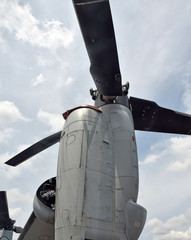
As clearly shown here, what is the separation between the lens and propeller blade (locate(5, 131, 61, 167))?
16.1 metres

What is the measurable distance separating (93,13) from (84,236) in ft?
27.1

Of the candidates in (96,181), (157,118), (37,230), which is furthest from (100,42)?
(37,230)

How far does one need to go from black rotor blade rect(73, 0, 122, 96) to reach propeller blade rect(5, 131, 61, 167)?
19.8ft

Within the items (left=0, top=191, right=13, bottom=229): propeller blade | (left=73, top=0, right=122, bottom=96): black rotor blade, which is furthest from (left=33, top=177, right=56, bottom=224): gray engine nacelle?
(left=0, top=191, right=13, bottom=229): propeller blade

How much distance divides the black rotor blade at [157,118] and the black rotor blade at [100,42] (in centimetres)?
418

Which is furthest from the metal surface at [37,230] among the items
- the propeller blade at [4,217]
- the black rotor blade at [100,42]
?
the black rotor blade at [100,42]

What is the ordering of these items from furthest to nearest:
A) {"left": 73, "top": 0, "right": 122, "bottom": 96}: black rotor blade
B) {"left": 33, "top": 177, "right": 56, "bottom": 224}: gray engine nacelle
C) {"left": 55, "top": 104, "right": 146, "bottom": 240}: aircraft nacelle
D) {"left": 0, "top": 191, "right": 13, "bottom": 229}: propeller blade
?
{"left": 0, "top": 191, "right": 13, "bottom": 229}: propeller blade < {"left": 33, "top": 177, "right": 56, "bottom": 224}: gray engine nacelle < {"left": 73, "top": 0, "right": 122, "bottom": 96}: black rotor blade < {"left": 55, "top": 104, "right": 146, "bottom": 240}: aircraft nacelle

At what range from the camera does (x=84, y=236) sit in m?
8.12

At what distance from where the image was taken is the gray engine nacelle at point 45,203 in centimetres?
1043

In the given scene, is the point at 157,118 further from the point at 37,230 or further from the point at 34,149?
the point at 37,230

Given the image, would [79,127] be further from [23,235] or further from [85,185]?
[23,235]

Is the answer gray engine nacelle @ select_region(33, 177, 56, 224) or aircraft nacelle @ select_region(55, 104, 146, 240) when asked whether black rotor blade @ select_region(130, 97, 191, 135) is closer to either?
aircraft nacelle @ select_region(55, 104, 146, 240)

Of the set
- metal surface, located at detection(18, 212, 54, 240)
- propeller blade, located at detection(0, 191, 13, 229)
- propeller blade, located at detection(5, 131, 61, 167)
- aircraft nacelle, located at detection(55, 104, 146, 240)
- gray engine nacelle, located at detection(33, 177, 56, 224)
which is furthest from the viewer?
propeller blade, located at detection(0, 191, 13, 229)

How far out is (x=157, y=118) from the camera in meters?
16.2
